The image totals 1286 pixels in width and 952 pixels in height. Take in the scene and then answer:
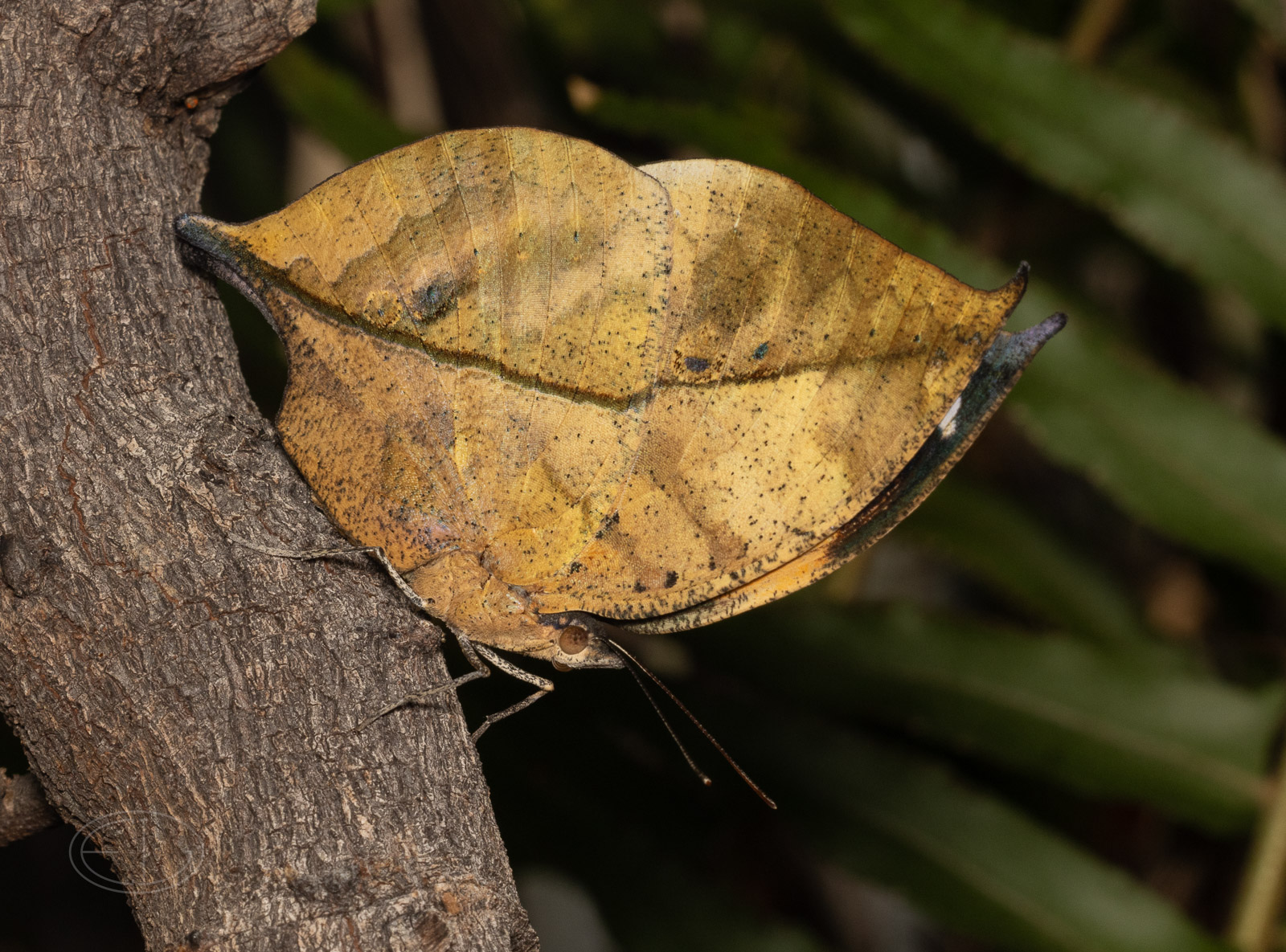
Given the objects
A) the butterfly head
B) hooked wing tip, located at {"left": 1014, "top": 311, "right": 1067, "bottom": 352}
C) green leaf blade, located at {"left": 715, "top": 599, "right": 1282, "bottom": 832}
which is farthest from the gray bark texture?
green leaf blade, located at {"left": 715, "top": 599, "right": 1282, "bottom": 832}

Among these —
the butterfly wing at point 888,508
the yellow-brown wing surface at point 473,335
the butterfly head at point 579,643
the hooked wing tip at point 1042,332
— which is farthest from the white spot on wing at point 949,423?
the butterfly head at point 579,643

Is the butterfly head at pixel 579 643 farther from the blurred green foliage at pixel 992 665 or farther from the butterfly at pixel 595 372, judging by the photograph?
the blurred green foliage at pixel 992 665

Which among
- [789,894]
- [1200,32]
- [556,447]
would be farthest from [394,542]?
[1200,32]

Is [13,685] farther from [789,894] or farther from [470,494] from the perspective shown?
[789,894]

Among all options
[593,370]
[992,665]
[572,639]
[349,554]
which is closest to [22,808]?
[349,554]

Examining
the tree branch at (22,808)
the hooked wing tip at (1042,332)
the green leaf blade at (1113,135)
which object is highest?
the green leaf blade at (1113,135)

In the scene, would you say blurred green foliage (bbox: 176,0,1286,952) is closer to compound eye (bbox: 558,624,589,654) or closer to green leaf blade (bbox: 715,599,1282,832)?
green leaf blade (bbox: 715,599,1282,832)

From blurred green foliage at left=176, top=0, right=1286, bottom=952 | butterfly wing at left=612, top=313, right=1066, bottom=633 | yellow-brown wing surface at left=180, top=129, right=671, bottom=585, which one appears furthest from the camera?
blurred green foliage at left=176, top=0, right=1286, bottom=952

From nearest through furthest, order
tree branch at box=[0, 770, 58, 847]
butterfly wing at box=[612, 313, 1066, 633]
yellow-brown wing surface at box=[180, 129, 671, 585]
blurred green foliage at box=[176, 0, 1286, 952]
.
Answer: tree branch at box=[0, 770, 58, 847] → yellow-brown wing surface at box=[180, 129, 671, 585] → butterfly wing at box=[612, 313, 1066, 633] → blurred green foliage at box=[176, 0, 1286, 952]

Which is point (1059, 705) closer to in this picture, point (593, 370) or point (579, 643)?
point (579, 643)
